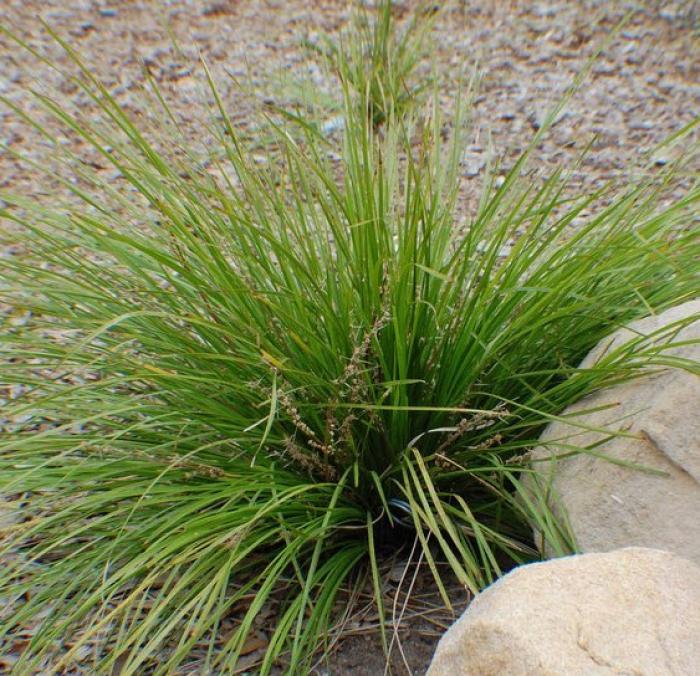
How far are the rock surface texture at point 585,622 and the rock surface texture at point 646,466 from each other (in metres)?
0.28

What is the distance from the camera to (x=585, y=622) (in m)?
1.19

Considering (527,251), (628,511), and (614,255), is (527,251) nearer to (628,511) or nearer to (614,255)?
(614,255)

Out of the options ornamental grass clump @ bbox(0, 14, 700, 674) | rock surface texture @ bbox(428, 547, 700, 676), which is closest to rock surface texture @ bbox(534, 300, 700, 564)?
ornamental grass clump @ bbox(0, 14, 700, 674)

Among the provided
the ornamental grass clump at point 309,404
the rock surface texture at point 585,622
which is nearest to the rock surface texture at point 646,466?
the ornamental grass clump at point 309,404

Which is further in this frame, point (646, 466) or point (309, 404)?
point (309, 404)

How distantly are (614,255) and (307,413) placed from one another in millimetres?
898

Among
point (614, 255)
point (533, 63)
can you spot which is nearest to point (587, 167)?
point (533, 63)

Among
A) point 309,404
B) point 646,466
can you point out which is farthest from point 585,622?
point 309,404

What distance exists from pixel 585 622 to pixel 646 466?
0.56 m

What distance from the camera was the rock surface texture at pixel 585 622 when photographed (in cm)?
113

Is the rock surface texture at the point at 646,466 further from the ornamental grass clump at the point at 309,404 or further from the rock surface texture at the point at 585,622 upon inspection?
the rock surface texture at the point at 585,622

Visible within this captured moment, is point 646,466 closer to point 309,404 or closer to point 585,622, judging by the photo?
point 585,622

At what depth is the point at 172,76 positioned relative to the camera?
4.25 metres

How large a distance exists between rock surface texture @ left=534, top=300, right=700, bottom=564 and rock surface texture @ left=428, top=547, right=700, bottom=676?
28cm
